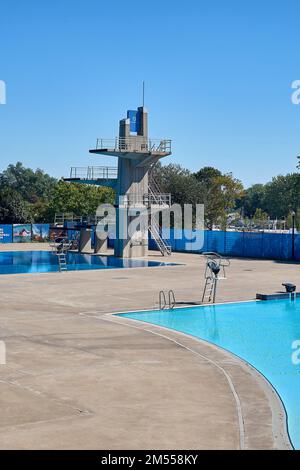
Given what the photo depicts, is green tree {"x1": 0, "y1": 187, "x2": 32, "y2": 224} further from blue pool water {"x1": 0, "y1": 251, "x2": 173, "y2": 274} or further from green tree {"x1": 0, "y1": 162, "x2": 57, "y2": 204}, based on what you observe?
green tree {"x1": 0, "y1": 162, "x2": 57, "y2": 204}

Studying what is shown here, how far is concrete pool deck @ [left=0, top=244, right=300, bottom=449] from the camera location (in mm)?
9477

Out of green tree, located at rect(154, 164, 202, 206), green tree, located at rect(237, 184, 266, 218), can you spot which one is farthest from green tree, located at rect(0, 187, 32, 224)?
green tree, located at rect(237, 184, 266, 218)

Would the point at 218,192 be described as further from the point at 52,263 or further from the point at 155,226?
the point at 52,263

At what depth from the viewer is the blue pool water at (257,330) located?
582 inches

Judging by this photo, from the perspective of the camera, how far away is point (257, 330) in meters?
21.4

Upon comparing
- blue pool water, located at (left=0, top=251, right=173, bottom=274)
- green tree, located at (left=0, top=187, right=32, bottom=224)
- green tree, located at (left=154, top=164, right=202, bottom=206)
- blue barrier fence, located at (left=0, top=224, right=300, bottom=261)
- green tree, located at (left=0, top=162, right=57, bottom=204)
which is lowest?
blue pool water, located at (left=0, top=251, right=173, bottom=274)

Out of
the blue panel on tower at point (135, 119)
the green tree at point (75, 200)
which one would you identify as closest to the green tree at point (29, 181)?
the green tree at point (75, 200)

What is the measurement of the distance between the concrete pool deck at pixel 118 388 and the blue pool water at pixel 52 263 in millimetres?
16739

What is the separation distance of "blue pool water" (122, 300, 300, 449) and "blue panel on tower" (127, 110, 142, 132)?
25.1 metres

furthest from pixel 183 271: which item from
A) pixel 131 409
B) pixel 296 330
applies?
pixel 131 409

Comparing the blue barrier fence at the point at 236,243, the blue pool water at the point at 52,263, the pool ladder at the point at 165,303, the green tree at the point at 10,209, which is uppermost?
the green tree at the point at 10,209

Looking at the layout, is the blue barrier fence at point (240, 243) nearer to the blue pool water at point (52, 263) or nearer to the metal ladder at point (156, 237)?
the metal ladder at point (156, 237)

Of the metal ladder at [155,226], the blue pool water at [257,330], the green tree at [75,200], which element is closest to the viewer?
the blue pool water at [257,330]

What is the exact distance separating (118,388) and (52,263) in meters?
33.3
